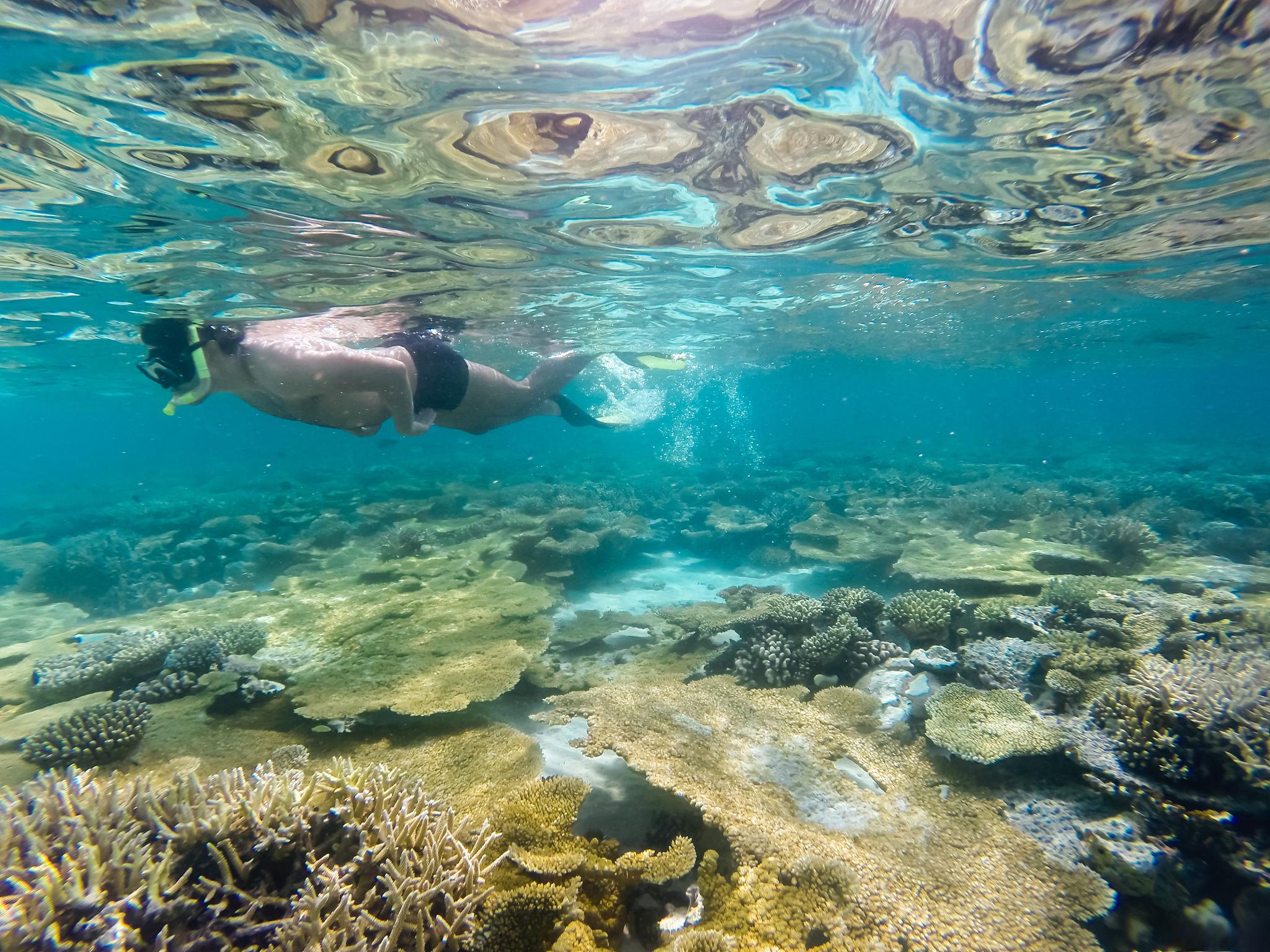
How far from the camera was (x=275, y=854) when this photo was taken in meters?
3.38

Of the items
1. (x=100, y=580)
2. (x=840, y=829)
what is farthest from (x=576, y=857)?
(x=100, y=580)

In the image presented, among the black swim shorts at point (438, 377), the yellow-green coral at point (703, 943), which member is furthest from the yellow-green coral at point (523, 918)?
the black swim shorts at point (438, 377)

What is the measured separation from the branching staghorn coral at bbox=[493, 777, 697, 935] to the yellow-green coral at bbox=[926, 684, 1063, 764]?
2.94 metres

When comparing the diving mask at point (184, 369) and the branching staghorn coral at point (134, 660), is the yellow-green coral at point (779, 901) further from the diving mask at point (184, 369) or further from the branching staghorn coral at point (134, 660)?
the diving mask at point (184, 369)

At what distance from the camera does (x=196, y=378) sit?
736cm

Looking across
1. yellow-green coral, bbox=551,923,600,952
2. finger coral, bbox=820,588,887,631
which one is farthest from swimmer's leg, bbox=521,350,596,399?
yellow-green coral, bbox=551,923,600,952

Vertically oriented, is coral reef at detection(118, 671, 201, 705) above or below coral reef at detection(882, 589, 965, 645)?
below

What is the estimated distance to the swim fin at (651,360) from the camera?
23.1 meters

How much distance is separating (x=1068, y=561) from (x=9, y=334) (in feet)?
112

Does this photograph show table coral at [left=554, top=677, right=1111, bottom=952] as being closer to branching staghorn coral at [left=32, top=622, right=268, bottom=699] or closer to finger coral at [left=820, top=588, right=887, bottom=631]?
finger coral at [left=820, top=588, right=887, bottom=631]

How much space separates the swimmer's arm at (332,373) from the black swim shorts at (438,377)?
1.35 m

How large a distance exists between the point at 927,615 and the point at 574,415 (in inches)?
337

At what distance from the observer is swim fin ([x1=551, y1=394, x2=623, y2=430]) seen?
13.1m

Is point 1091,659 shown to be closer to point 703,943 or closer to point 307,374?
point 703,943
